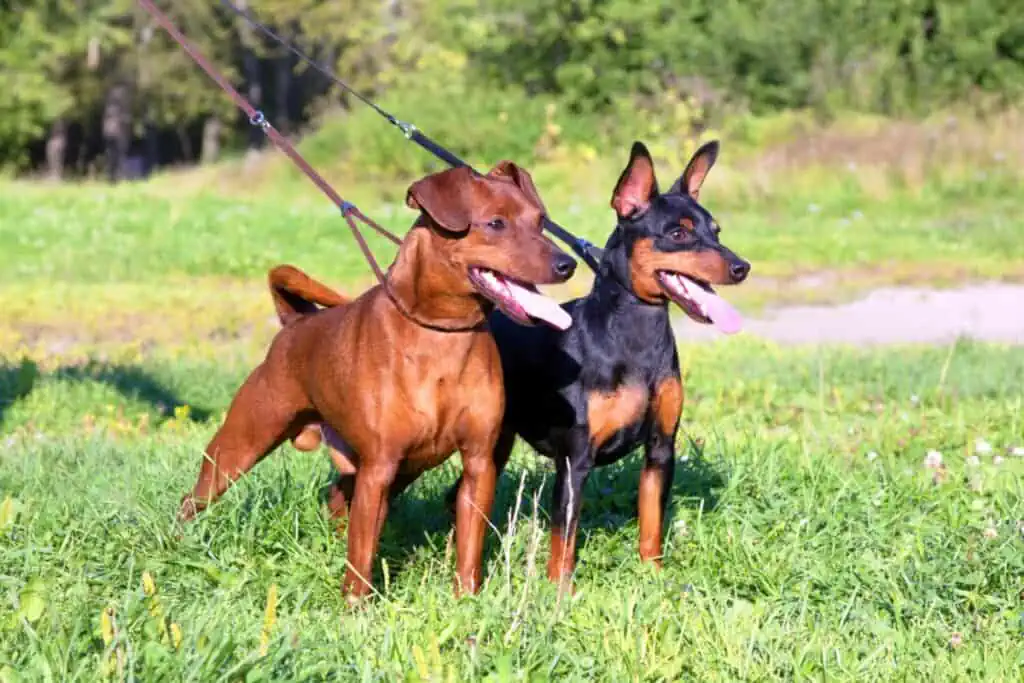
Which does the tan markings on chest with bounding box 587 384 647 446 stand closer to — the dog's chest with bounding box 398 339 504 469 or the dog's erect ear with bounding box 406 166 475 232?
the dog's chest with bounding box 398 339 504 469

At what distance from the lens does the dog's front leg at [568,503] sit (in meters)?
4.68

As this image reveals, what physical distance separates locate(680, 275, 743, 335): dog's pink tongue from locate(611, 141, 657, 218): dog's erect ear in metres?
0.30

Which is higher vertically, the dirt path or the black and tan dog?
the black and tan dog

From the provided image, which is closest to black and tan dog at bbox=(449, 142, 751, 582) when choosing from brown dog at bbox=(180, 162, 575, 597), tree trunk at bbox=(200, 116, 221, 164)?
brown dog at bbox=(180, 162, 575, 597)

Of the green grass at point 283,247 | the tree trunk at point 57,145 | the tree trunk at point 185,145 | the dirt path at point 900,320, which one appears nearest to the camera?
the dirt path at point 900,320

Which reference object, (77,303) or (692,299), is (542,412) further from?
(77,303)

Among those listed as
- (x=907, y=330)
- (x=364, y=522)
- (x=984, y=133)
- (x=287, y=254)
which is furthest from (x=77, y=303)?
(x=984, y=133)

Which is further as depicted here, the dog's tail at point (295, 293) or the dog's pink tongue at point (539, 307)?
the dog's tail at point (295, 293)

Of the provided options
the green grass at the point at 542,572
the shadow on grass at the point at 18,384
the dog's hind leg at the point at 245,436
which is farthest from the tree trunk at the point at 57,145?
the dog's hind leg at the point at 245,436

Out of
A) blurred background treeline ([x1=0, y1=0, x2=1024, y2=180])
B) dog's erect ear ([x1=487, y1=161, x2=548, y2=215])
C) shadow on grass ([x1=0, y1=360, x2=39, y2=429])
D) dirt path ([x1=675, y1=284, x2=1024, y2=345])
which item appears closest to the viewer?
dog's erect ear ([x1=487, y1=161, x2=548, y2=215])

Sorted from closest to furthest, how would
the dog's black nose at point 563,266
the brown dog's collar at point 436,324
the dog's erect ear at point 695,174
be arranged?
the dog's black nose at point 563,266 < the brown dog's collar at point 436,324 < the dog's erect ear at point 695,174

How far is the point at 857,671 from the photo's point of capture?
4000 millimetres

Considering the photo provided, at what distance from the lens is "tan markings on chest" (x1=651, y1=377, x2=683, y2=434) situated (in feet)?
15.6

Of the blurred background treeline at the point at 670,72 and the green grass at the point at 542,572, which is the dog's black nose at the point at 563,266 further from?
the blurred background treeline at the point at 670,72
